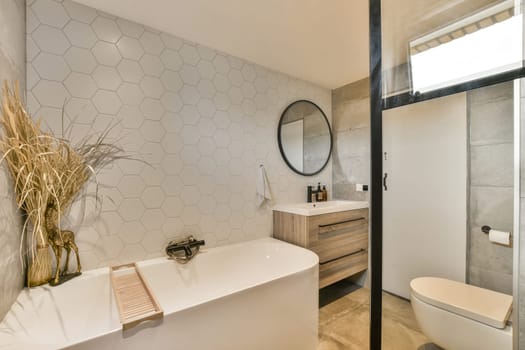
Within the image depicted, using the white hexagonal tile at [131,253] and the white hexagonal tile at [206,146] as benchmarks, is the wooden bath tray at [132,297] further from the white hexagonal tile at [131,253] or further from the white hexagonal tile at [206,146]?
the white hexagonal tile at [206,146]

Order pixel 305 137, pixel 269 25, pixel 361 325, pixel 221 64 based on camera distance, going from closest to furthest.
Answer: pixel 269 25
pixel 361 325
pixel 221 64
pixel 305 137

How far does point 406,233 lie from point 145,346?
1.47m

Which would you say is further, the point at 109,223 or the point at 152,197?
the point at 152,197

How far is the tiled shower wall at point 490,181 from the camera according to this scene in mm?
862

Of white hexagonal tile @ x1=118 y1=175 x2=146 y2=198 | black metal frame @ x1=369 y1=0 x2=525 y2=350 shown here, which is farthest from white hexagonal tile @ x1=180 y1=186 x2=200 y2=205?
black metal frame @ x1=369 y1=0 x2=525 y2=350

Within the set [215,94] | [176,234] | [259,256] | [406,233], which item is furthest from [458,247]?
[215,94]

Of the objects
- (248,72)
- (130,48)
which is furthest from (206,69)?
(130,48)

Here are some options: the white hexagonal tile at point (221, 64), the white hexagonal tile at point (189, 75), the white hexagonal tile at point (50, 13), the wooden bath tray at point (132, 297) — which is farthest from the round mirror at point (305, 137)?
the white hexagonal tile at point (50, 13)

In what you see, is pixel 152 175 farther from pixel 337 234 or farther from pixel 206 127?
pixel 337 234

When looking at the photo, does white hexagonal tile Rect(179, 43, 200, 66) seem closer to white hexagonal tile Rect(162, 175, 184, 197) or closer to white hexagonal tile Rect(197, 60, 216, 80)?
white hexagonal tile Rect(197, 60, 216, 80)

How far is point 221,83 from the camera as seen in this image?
86.7 inches

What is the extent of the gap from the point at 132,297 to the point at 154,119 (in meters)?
1.29

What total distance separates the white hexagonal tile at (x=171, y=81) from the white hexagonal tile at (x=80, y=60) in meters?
0.47

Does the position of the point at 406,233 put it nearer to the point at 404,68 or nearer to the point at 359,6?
the point at 404,68
